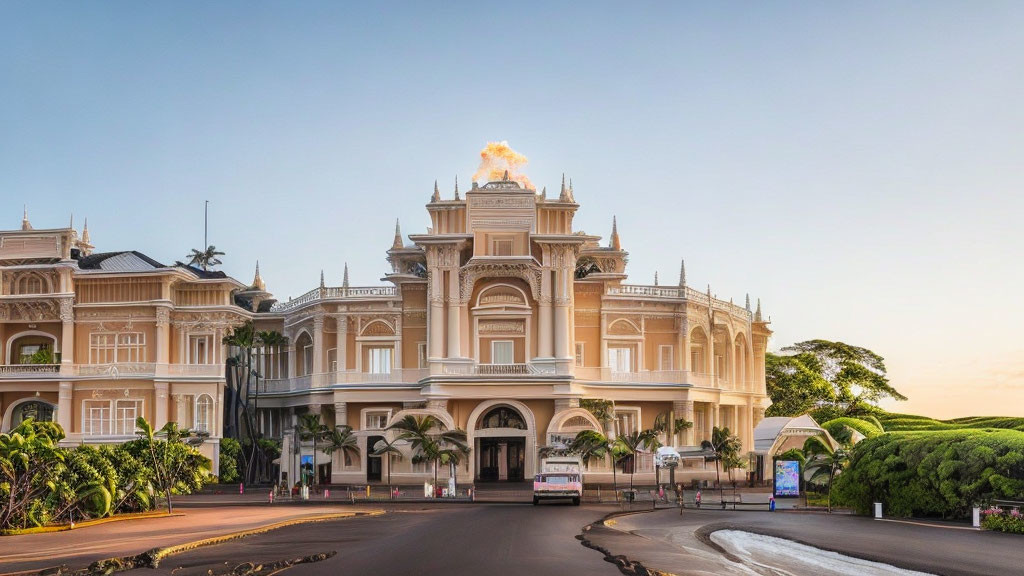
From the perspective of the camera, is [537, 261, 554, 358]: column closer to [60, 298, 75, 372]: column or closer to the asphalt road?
the asphalt road

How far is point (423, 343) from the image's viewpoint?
74750 millimetres

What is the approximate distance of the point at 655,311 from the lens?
76000 millimetres

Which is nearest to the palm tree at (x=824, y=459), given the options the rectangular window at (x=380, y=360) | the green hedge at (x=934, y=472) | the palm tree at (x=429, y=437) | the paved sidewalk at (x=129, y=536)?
the green hedge at (x=934, y=472)

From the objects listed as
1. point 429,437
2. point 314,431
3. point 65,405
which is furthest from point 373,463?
point 65,405

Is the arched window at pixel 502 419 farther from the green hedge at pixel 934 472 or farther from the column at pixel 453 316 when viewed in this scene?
the green hedge at pixel 934 472

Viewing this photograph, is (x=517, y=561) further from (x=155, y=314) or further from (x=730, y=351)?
(x=730, y=351)

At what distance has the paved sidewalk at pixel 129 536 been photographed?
31.5 meters

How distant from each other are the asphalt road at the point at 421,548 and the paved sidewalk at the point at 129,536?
7.33 ft

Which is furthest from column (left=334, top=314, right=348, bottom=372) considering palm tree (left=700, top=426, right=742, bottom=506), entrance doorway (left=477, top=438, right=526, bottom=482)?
palm tree (left=700, top=426, right=742, bottom=506)

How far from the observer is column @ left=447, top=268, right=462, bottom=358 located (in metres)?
70.9

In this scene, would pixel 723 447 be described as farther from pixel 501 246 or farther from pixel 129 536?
pixel 129 536

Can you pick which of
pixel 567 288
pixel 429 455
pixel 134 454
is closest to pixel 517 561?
pixel 134 454

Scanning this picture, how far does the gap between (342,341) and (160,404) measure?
11629 millimetres

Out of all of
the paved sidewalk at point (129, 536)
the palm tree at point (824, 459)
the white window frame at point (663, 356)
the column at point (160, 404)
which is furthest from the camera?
the white window frame at point (663, 356)
